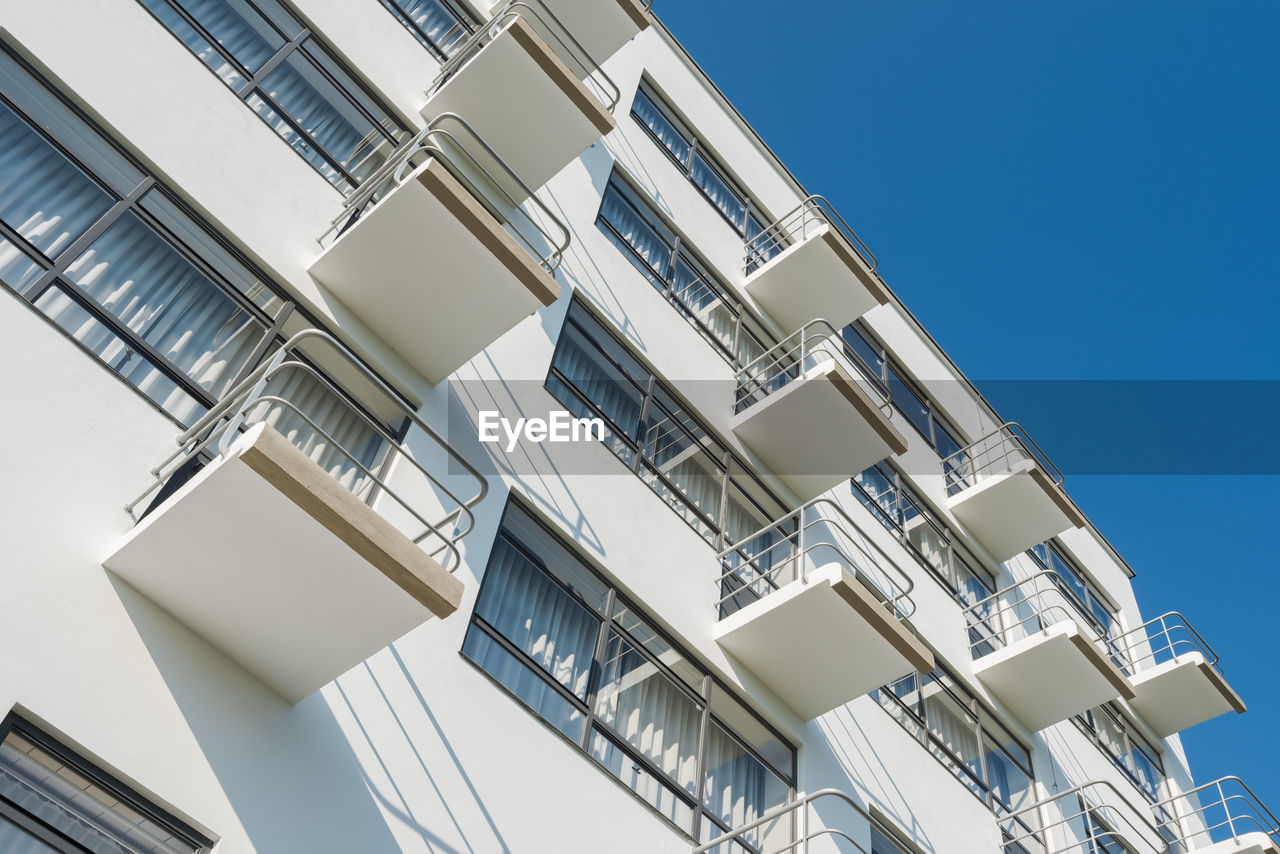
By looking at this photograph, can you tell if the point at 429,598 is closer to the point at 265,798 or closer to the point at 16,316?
the point at 265,798

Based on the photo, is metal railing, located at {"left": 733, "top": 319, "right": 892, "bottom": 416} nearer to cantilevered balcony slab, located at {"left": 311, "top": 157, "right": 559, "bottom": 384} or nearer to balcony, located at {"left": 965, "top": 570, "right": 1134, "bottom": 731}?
balcony, located at {"left": 965, "top": 570, "right": 1134, "bottom": 731}

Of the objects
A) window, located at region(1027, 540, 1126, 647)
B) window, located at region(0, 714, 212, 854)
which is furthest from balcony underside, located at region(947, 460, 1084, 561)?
window, located at region(0, 714, 212, 854)

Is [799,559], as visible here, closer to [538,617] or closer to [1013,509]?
[538,617]

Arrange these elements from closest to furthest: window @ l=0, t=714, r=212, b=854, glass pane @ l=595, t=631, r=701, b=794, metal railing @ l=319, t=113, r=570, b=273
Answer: window @ l=0, t=714, r=212, b=854
glass pane @ l=595, t=631, r=701, b=794
metal railing @ l=319, t=113, r=570, b=273

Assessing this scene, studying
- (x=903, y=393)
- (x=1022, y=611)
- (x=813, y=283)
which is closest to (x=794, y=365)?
(x=813, y=283)

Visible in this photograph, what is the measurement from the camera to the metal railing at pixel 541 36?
11188 mm

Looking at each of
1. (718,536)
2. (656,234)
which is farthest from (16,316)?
(656,234)

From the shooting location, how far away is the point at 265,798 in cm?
585

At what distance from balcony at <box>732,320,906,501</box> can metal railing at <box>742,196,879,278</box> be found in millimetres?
3081

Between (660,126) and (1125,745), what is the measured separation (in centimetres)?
1256

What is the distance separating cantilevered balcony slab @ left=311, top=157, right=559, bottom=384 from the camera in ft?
27.3

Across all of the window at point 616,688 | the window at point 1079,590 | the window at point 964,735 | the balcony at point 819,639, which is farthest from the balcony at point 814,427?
the window at point 1079,590

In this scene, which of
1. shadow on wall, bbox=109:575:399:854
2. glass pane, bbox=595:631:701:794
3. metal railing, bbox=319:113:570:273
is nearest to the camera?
shadow on wall, bbox=109:575:399:854

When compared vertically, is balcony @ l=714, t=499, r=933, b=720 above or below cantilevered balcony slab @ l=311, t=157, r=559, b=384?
below
